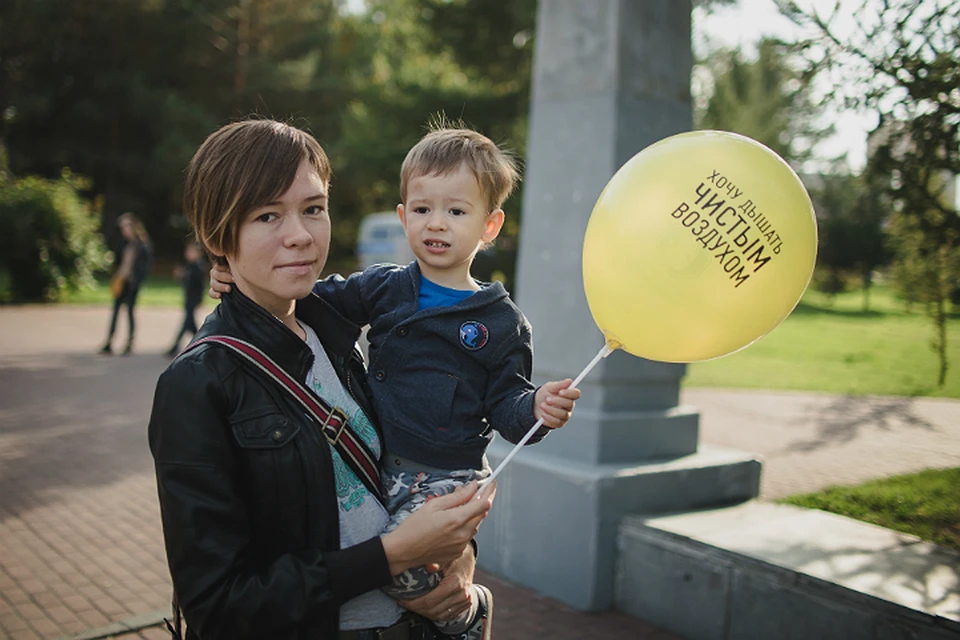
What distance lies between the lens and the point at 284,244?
1.71m

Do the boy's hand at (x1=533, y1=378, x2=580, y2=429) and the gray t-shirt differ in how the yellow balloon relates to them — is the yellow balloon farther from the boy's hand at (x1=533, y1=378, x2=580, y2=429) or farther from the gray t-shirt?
the gray t-shirt

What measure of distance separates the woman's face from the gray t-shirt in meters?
0.19

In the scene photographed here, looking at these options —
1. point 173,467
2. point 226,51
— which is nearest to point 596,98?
point 173,467

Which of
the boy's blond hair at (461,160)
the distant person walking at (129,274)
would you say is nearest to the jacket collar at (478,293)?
the boy's blond hair at (461,160)

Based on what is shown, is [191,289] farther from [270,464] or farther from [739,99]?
[739,99]

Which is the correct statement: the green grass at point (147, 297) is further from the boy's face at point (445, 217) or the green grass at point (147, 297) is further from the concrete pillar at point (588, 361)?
the boy's face at point (445, 217)

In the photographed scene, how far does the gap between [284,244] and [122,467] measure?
225 inches

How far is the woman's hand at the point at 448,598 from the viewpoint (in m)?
1.84

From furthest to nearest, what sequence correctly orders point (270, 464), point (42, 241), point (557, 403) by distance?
point (42, 241) → point (557, 403) → point (270, 464)

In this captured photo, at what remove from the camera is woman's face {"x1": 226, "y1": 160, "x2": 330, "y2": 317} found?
1711 mm

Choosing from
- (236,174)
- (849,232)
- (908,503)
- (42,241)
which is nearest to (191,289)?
(849,232)

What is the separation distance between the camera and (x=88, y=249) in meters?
20.0

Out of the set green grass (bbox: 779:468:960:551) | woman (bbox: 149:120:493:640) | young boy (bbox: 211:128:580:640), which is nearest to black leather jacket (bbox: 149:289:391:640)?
woman (bbox: 149:120:493:640)

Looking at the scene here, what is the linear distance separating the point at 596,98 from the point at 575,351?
145cm
